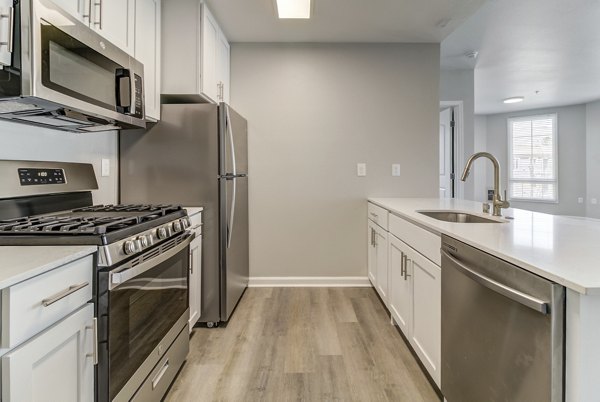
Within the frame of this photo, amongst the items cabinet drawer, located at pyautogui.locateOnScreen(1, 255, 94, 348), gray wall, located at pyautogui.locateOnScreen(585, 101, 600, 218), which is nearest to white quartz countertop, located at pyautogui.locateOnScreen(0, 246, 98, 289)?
cabinet drawer, located at pyautogui.locateOnScreen(1, 255, 94, 348)

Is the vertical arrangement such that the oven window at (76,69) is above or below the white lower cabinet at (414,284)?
above

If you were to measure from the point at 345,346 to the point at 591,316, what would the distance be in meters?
1.59

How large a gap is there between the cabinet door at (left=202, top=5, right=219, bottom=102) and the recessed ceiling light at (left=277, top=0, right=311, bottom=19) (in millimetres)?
538

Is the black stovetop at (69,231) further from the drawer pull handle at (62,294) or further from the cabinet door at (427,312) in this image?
the cabinet door at (427,312)

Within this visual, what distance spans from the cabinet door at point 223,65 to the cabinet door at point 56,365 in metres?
2.27

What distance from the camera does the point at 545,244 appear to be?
1.17 meters

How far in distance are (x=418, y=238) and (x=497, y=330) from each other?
2.53ft

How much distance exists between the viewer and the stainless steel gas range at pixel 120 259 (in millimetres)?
1154

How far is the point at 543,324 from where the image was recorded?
0.89 m

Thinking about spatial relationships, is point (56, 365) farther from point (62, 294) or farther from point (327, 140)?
point (327, 140)

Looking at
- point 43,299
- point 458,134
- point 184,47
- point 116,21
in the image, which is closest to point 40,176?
point 116,21

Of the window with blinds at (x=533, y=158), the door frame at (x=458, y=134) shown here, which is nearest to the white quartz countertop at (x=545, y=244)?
the door frame at (x=458, y=134)

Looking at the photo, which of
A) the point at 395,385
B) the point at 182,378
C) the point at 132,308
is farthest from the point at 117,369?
the point at 395,385

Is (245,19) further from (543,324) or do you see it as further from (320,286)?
(543,324)
